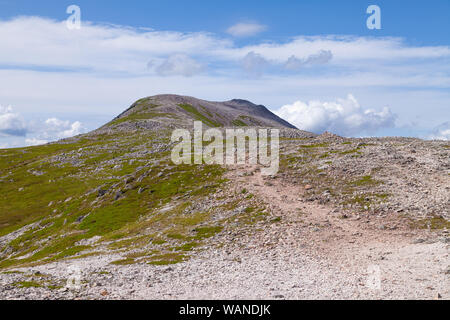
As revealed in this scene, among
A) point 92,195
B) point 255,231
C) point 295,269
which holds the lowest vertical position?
point 295,269

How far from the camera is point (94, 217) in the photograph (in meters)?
60.5

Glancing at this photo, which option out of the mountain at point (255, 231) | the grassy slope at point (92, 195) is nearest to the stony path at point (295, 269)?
the mountain at point (255, 231)

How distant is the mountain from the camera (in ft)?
84.4

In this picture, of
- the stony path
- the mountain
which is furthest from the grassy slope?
the stony path

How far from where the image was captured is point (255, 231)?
39062mm

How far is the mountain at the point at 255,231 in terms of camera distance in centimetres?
2572

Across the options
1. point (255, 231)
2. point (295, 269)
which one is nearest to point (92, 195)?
point (255, 231)

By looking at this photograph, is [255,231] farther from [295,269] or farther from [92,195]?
[92,195]

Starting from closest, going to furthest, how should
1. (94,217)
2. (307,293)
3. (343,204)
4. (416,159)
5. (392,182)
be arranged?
1. (307,293)
2. (343,204)
3. (392,182)
4. (416,159)
5. (94,217)

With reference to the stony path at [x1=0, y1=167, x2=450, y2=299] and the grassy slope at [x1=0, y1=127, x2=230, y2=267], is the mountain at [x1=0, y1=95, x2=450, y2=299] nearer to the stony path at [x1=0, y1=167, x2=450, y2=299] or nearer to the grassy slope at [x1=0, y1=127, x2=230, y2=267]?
the stony path at [x1=0, y1=167, x2=450, y2=299]
